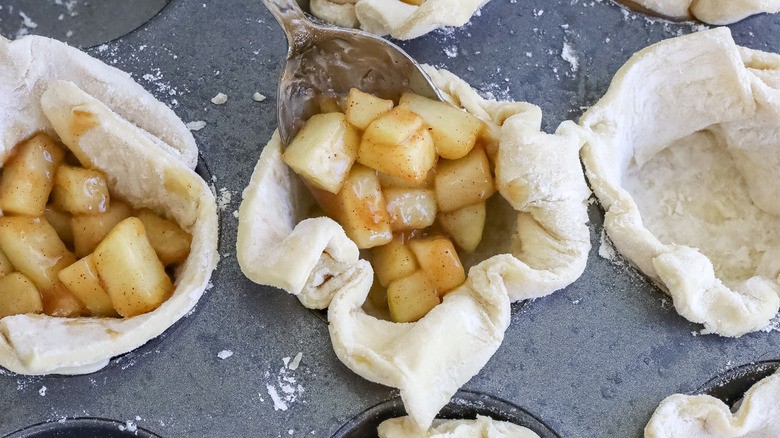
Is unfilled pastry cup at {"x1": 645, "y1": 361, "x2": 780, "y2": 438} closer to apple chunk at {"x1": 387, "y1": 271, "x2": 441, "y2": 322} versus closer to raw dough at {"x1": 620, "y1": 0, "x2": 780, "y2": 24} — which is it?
apple chunk at {"x1": 387, "y1": 271, "x2": 441, "y2": 322}

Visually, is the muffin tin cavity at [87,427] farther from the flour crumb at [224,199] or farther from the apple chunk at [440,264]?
the apple chunk at [440,264]

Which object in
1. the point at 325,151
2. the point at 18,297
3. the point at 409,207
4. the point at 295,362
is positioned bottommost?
the point at 295,362

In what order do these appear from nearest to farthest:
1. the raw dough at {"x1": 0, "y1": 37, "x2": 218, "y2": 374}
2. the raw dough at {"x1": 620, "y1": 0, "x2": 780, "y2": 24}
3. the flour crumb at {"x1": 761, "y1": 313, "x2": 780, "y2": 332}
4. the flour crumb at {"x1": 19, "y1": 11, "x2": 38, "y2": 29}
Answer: the raw dough at {"x1": 0, "y1": 37, "x2": 218, "y2": 374} < the flour crumb at {"x1": 761, "y1": 313, "x2": 780, "y2": 332} < the raw dough at {"x1": 620, "y1": 0, "x2": 780, "y2": 24} < the flour crumb at {"x1": 19, "y1": 11, "x2": 38, "y2": 29}

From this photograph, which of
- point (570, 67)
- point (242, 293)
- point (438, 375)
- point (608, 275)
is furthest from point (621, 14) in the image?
point (242, 293)

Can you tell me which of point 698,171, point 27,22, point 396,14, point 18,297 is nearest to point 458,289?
point 396,14

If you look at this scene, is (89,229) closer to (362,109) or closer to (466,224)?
(362,109)

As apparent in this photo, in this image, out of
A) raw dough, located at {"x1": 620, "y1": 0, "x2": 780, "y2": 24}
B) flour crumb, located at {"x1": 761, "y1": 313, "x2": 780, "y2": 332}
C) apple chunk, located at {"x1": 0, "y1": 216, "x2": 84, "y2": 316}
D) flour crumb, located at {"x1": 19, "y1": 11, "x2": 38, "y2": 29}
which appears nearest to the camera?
apple chunk, located at {"x1": 0, "y1": 216, "x2": 84, "y2": 316}

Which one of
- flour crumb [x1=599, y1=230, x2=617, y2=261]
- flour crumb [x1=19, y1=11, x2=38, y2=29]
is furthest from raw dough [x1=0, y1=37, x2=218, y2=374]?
flour crumb [x1=599, y1=230, x2=617, y2=261]
